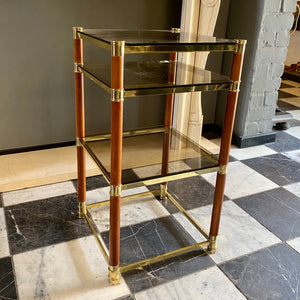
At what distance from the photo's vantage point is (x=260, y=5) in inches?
86.6

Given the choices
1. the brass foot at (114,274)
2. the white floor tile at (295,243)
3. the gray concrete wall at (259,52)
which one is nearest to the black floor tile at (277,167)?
the gray concrete wall at (259,52)

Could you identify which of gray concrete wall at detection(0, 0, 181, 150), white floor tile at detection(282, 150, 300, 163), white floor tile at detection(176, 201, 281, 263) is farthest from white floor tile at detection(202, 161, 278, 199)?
gray concrete wall at detection(0, 0, 181, 150)

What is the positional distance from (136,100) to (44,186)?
2.84 ft

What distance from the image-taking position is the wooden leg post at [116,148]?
1017 millimetres

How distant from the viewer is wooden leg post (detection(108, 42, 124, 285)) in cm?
102

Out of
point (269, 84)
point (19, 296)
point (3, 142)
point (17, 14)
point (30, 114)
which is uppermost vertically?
point (17, 14)

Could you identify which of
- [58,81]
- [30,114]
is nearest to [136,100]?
[58,81]

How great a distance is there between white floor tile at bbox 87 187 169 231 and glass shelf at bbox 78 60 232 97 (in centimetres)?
68

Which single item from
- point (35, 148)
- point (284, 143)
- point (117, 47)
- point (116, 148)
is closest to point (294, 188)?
point (284, 143)

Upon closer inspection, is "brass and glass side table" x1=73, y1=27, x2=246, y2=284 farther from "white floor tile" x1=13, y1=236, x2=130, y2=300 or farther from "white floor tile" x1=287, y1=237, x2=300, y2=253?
"white floor tile" x1=287, y1=237, x2=300, y2=253

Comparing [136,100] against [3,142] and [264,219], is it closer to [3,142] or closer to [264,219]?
[3,142]

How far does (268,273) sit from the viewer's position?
1.37 metres

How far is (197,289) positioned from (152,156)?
51 centimetres

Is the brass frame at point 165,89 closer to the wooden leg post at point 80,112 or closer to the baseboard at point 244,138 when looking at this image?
the wooden leg post at point 80,112
